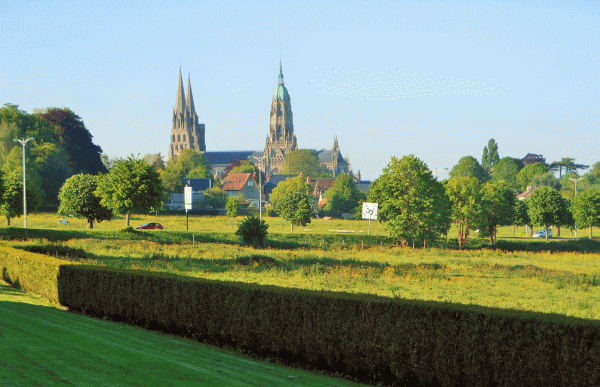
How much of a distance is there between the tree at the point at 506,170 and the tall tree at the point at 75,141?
120 metres

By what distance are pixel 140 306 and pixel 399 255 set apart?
36.3 meters

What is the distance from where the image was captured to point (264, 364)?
12891mm

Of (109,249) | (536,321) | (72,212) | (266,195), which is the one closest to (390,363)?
(536,321)

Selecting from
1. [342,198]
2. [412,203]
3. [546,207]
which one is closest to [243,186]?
[342,198]

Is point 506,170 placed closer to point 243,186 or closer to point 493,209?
point 243,186

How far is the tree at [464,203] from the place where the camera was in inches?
2594

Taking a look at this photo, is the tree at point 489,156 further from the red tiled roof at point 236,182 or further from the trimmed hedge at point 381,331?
the trimmed hedge at point 381,331

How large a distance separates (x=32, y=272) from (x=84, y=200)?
3780cm

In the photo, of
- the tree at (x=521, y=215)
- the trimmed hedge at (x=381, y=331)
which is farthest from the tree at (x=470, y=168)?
the trimmed hedge at (x=381, y=331)

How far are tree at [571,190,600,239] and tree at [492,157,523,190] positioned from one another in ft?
313

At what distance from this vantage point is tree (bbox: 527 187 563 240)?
7862 cm

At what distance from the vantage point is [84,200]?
57.3 meters

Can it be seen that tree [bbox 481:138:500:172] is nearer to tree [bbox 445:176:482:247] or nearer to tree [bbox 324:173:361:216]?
tree [bbox 324:173:361:216]

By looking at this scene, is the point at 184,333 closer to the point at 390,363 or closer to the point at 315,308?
the point at 315,308
